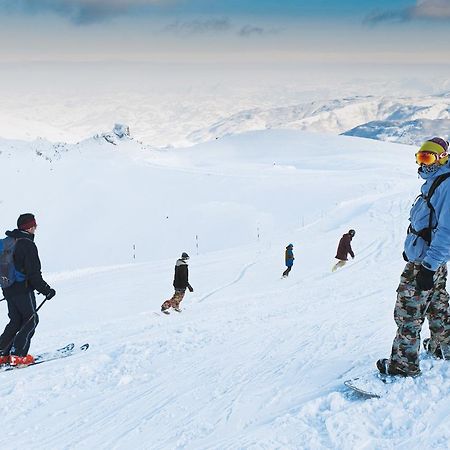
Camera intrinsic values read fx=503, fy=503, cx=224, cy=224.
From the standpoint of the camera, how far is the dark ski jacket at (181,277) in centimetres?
1127

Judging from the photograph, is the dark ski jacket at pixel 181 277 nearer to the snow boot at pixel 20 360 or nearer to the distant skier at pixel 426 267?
the snow boot at pixel 20 360

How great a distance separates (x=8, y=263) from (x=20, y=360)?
1280mm

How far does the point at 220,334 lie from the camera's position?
7062 millimetres

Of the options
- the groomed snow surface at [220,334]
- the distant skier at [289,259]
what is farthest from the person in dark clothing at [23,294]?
the distant skier at [289,259]

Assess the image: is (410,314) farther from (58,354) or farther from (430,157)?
(58,354)

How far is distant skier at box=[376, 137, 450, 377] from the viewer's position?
12.3 feet

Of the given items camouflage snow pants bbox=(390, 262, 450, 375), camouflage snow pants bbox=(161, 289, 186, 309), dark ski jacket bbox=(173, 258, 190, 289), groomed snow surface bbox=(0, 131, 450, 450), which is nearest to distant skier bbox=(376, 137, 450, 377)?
camouflage snow pants bbox=(390, 262, 450, 375)

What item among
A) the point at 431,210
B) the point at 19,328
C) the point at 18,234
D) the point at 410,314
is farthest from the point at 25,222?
the point at 431,210

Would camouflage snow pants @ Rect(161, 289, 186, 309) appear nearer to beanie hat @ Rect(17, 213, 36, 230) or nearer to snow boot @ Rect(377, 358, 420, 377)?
beanie hat @ Rect(17, 213, 36, 230)

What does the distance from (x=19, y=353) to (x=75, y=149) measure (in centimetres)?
4479

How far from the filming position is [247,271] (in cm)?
1648

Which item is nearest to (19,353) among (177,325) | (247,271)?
(177,325)

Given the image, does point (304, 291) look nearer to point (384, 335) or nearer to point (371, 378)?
point (384, 335)

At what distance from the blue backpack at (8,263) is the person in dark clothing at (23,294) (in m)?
0.04
